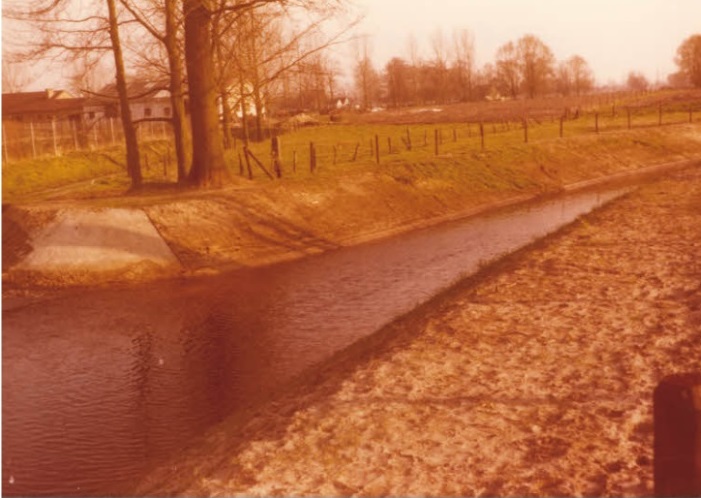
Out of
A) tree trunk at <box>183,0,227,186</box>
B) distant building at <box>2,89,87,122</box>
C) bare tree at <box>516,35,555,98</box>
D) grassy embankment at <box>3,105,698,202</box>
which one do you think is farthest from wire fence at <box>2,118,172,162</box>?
bare tree at <box>516,35,555,98</box>

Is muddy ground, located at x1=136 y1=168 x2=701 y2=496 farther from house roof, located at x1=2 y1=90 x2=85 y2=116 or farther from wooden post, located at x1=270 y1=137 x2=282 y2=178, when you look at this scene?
house roof, located at x1=2 y1=90 x2=85 y2=116

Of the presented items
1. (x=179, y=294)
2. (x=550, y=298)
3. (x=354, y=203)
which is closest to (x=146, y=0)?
(x=354, y=203)

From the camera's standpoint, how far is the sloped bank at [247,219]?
821 inches

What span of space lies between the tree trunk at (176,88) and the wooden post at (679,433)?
2395 centimetres

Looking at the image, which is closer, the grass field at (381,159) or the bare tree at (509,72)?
the grass field at (381,159)

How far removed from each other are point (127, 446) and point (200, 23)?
17893 mm

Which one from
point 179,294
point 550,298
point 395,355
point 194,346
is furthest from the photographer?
A: point 179,294

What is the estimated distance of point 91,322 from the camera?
16.4 m

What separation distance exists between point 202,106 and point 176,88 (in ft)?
4.82

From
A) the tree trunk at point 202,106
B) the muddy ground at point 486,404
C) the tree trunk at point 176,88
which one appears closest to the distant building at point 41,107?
the tree trunk at point 176,88

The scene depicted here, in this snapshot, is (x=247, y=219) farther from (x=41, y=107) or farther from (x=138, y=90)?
(x=41, y=107)

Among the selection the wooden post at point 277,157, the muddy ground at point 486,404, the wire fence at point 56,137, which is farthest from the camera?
the wire fence at point 56,137

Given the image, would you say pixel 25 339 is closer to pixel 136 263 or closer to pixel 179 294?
pixel 179 294

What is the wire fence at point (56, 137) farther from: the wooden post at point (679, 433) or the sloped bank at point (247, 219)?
the wooden post at point (679, 433)
